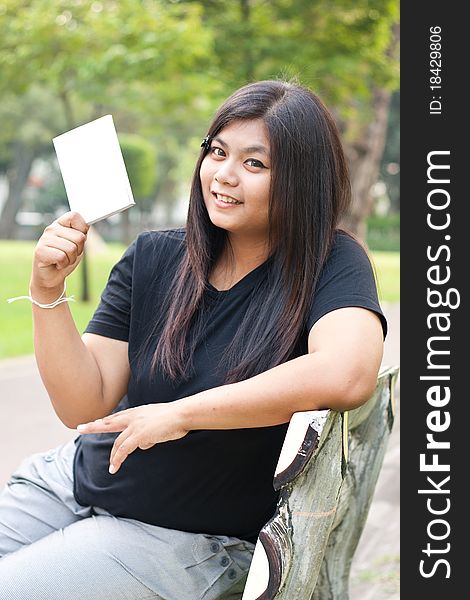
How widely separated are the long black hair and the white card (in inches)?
9.0

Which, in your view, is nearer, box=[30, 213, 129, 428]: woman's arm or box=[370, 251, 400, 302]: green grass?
box=[30, 213, 129, 428]: woman's arm

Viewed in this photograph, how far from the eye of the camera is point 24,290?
14.7 m

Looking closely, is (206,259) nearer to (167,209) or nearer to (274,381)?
(274,381)

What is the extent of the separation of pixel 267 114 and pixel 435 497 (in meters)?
1.28

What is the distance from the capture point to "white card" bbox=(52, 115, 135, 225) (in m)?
1.94

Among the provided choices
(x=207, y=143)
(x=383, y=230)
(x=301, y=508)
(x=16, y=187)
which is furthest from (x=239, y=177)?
(x=16, y=187)

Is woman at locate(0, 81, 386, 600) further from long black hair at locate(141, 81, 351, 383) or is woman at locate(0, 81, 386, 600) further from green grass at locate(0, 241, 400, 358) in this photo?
green grass at locate(0, 241, 400, 358)

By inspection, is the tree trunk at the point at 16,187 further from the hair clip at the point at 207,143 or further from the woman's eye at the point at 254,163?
the woman's eye at the point at 254,163

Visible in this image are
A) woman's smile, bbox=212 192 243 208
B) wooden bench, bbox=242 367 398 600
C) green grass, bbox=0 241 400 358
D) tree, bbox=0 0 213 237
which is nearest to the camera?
wooden bench, bbox=242 367 398 600

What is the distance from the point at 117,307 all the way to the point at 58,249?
0.95ft

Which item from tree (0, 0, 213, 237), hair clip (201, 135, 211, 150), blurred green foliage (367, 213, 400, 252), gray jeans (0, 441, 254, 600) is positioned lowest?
gray jeans (0, 441, 254, 600)

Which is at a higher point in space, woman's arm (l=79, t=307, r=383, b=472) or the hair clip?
the hair clip

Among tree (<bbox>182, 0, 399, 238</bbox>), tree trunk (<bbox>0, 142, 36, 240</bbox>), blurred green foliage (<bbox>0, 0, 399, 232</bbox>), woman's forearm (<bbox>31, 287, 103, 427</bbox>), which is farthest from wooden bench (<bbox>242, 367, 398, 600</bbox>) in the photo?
tree trunk (<bbox>0, 142, 36, 240</bbox>)

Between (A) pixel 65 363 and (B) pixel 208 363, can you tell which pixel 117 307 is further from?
(B) pixel 208 363
